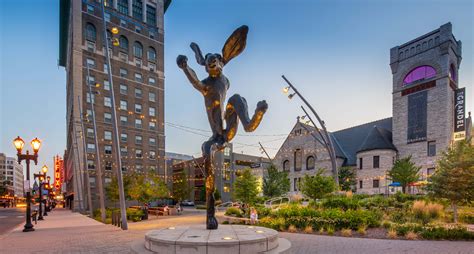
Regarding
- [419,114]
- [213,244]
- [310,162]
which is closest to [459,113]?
[419,114]

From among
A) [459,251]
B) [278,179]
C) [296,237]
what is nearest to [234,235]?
[296,237]

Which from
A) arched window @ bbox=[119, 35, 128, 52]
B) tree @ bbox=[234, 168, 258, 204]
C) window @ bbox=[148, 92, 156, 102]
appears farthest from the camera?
window @ bbox=[148, 92, 156, 102]

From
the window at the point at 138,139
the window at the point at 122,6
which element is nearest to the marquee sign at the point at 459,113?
the window at the point at 138,139

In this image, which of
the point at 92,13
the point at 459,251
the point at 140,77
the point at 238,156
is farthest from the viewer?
the point at 238,156

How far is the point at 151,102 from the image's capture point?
191 feet

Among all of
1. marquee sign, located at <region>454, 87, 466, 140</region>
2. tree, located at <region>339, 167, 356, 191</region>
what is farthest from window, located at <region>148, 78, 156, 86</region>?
marquee sign, located at <region>454, 87, 466, 140</region>

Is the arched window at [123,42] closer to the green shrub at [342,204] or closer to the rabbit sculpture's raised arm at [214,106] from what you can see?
the green shrub at [342,204]

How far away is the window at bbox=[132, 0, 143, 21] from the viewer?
58656mm

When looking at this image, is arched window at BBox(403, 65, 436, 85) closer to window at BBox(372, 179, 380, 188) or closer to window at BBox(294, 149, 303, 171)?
window at BBox(372, 179, 380, 188)

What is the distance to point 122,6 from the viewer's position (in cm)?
5703

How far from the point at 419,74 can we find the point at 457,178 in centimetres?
3309

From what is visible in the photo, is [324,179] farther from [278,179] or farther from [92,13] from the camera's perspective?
[92,13]

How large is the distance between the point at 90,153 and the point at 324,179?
1515 inches

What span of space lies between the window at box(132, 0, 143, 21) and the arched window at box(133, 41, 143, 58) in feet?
18.0
